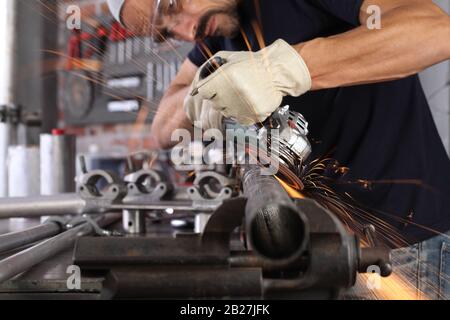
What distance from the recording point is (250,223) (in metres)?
0.47

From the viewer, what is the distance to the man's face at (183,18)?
1176mm

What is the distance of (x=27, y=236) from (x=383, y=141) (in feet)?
2.92

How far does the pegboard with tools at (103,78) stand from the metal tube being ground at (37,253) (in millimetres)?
2098

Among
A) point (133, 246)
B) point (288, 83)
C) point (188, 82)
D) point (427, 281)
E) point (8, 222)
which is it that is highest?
point (188, 82)

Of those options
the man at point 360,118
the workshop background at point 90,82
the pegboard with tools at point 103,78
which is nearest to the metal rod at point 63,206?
the man at point 360,118

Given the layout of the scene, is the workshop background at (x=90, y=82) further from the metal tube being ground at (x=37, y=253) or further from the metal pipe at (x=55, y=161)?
the metal tube being ground at (x=37, y=253)

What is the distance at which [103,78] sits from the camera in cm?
390

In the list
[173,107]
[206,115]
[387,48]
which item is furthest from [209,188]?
[387,48]

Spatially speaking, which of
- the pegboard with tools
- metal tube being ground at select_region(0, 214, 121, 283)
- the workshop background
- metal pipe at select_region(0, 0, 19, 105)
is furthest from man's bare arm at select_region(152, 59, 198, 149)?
the pegboard with tools

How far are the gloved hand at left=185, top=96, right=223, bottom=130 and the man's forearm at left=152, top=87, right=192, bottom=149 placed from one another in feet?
0.63

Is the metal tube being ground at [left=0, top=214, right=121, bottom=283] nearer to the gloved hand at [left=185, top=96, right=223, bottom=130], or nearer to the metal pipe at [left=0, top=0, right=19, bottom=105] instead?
the gloved hand at [left=185, top=96, right=223, bottom=130]
